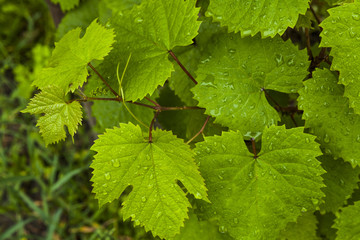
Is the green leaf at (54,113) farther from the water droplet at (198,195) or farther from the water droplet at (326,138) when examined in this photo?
the water droplet at (326,138)

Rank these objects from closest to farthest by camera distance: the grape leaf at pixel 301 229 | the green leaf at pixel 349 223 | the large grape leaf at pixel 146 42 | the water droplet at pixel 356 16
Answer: the water droplet at pixel 356 16 < the large grape leaf at pixel 146 42 < the green leaf at pixel 349 223 < the grape leaf at pixel 301 229

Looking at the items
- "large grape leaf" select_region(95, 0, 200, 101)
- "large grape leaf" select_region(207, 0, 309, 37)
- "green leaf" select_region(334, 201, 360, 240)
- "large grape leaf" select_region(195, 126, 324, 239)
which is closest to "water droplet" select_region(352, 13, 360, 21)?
"large grape leaf" select_region(207, 0, 309, 37)

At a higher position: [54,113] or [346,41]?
[54,113]

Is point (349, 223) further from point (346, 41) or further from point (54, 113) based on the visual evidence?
point (54, 113)

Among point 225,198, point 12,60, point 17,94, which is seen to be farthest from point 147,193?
point 12,60

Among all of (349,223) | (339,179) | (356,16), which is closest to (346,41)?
(356,16)

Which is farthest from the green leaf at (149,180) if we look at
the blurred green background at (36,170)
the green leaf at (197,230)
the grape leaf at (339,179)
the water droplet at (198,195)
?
the blurred green background at (36,170)

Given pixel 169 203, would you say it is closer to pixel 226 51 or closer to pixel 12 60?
pixel 226 51
